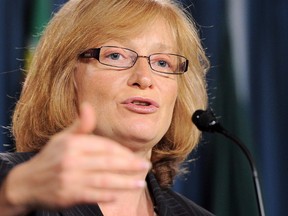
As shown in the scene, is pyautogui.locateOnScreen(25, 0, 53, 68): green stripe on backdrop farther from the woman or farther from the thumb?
the thumb

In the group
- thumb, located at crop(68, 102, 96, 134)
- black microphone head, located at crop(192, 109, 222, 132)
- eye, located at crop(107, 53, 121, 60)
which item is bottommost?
black microphone head, located at crop(192, 109, 222, 132)

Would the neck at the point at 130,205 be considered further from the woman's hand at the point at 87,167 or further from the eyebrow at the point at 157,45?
the woman's hand at the point at 87,167

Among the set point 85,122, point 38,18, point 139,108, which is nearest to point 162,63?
point 139,108

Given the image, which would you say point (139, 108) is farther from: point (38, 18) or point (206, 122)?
point (38, 18)

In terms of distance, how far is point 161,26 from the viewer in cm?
168

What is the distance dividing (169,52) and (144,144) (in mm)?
241

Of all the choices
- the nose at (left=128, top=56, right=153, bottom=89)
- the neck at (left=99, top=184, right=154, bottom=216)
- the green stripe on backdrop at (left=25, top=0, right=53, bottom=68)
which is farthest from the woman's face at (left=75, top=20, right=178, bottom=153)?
the green stripe on backdrop at (left=25, top=0, right=53, bottom=68)

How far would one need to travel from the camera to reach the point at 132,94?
5.12 ft

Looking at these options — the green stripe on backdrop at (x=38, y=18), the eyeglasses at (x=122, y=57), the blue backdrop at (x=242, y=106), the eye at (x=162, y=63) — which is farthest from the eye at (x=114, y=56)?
the blue backdrop at (x=242, y=106)

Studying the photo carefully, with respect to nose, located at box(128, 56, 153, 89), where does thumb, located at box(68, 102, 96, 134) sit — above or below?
above

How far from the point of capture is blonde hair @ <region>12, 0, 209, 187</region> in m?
1.65

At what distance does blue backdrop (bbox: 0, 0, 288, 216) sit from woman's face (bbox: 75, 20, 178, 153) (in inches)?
20.2

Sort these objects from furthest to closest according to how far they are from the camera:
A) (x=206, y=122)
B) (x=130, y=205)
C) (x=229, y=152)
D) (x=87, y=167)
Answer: (x=229, y=152) < (x=130, y=205) < (x=206, y=122) < (x=87, y=167)

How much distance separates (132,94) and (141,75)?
0.17 feet
